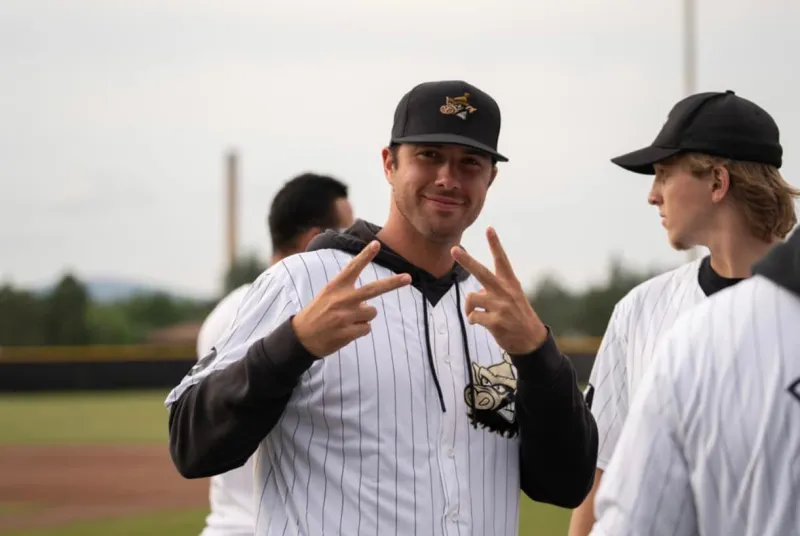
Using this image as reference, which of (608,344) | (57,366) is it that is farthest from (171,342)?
(608,344)

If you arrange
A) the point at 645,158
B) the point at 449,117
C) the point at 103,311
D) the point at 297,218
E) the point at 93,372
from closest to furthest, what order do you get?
1. the point at 449,117
2. the point at 645,158
3. the point at 297,218
4. the point at 93,372
5. the point at 103,311

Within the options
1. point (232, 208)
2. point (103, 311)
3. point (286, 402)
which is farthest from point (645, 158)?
point (232, 208)

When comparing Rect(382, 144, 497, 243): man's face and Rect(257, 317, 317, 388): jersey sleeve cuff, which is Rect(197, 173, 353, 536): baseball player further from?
Rect(257, 317, 317, 388): jersey sleeve cuff

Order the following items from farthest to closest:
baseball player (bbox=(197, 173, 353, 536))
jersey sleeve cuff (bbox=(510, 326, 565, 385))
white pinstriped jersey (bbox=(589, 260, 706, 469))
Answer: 1. baseball player (bbox=(197, 173, 353, 536))
2. white pinstriped jersey (bbox=(589, 260, 706, 469))
3. jersey sleeve cuff (bbox=(510, 326, 565, 385))

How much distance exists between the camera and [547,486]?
9.20 ft

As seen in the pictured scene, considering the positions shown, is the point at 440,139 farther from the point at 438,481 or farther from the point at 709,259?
the point at 709,259

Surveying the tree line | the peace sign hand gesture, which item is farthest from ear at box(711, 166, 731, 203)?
the tree line

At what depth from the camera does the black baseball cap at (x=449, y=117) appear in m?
2.77

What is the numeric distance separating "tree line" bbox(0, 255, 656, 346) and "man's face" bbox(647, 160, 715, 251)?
995 inches

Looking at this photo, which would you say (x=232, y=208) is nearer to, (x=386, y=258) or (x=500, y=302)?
(x=386, y=258)

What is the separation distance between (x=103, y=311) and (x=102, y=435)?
19.9 metres

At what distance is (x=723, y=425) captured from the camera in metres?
1.64

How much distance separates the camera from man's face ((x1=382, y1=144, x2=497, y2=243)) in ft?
9.00

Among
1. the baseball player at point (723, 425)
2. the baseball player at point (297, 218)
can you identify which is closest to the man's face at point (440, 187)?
the baseball player at point (723, 425)
